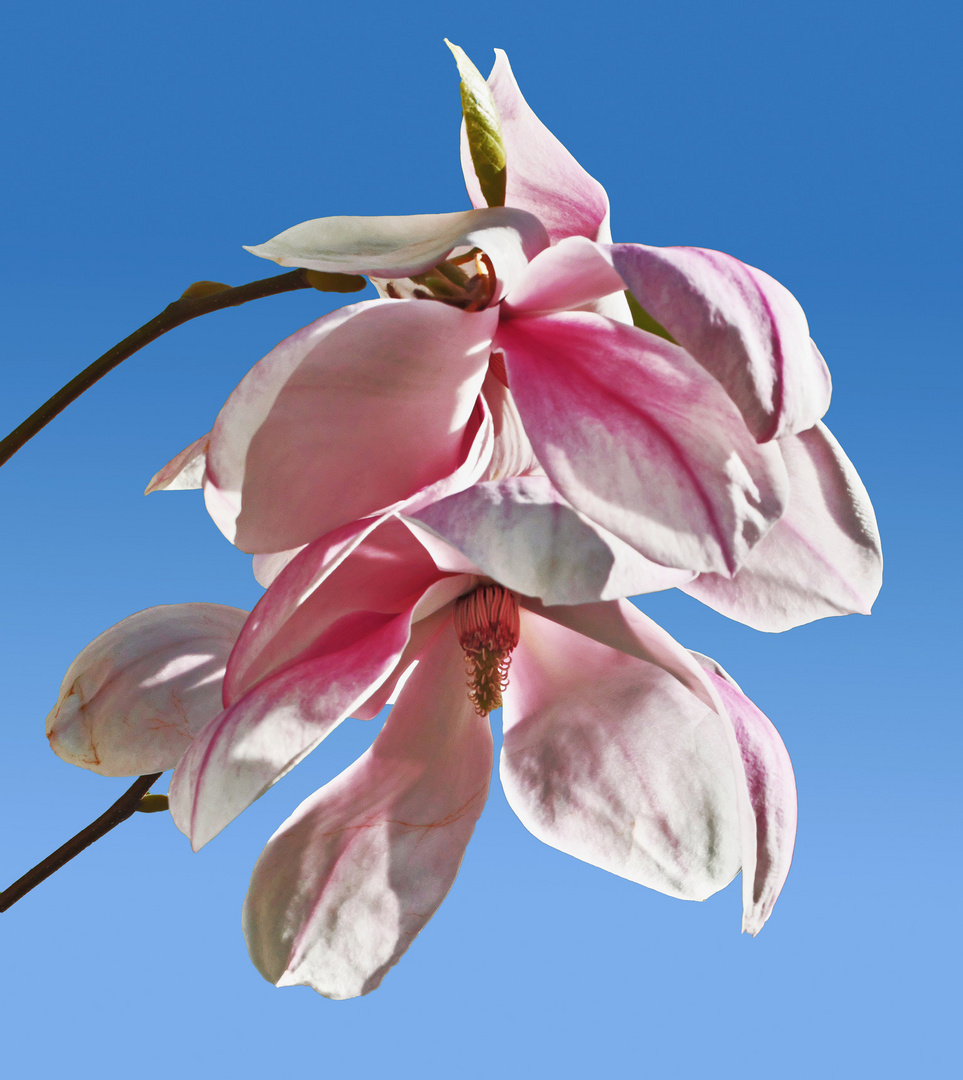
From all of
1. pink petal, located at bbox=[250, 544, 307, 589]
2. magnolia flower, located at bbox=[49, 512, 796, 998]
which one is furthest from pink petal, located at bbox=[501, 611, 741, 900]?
pink petal, located at bbox=[250, 544, 307, 589]

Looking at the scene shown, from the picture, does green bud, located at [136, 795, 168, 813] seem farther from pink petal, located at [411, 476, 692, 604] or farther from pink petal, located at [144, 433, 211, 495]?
pink petal, located at [411, 476, 692, 604]

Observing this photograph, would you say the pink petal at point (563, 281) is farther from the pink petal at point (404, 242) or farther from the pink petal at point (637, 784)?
the pink petal at point (637, 784)

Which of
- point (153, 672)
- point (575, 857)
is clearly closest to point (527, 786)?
point (575, 857)

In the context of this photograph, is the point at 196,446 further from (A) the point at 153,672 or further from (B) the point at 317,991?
(B) the point at 317,991

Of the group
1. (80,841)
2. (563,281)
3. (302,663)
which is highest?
(563,281)

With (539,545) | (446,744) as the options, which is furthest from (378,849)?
(539,545)

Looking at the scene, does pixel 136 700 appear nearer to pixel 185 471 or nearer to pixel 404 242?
pixel 185 471
